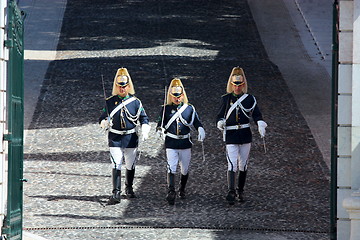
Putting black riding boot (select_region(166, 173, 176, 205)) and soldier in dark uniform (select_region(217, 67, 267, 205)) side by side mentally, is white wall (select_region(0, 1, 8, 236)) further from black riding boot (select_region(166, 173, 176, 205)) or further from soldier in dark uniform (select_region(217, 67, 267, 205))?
soldier in dark uniform (select_region(217, 67, 267, 205))

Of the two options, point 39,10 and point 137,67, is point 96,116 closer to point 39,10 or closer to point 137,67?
point 137,67

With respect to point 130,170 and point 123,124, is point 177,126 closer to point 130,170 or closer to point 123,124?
point 123,124

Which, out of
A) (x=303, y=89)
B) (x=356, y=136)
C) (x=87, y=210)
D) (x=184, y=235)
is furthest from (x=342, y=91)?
(x=303, y=89)

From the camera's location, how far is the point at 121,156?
1471 cm

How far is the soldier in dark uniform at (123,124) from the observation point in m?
14.7

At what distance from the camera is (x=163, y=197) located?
48.4ft

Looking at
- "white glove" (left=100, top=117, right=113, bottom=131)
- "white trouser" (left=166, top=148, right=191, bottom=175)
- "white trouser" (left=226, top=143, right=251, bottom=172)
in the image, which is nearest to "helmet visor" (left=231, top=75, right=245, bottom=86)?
"white trouser" (left=226, top=143, right=251, bottom=172)

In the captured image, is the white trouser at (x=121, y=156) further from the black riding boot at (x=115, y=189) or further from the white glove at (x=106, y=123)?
the white glove at (x=106, y=123)

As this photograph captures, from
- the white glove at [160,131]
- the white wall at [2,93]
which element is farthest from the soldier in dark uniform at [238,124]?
the white wall at [2,93]

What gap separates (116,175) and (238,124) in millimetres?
1945

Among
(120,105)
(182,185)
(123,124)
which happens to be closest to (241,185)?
(182,185)

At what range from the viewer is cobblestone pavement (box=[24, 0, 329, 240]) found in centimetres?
A: 1336

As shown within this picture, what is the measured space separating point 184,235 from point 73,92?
32.1 ft

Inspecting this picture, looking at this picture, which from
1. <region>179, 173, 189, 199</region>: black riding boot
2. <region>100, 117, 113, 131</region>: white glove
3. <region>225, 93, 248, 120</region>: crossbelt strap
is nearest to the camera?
<region>100, 117, 113, 131</region>: white glove
